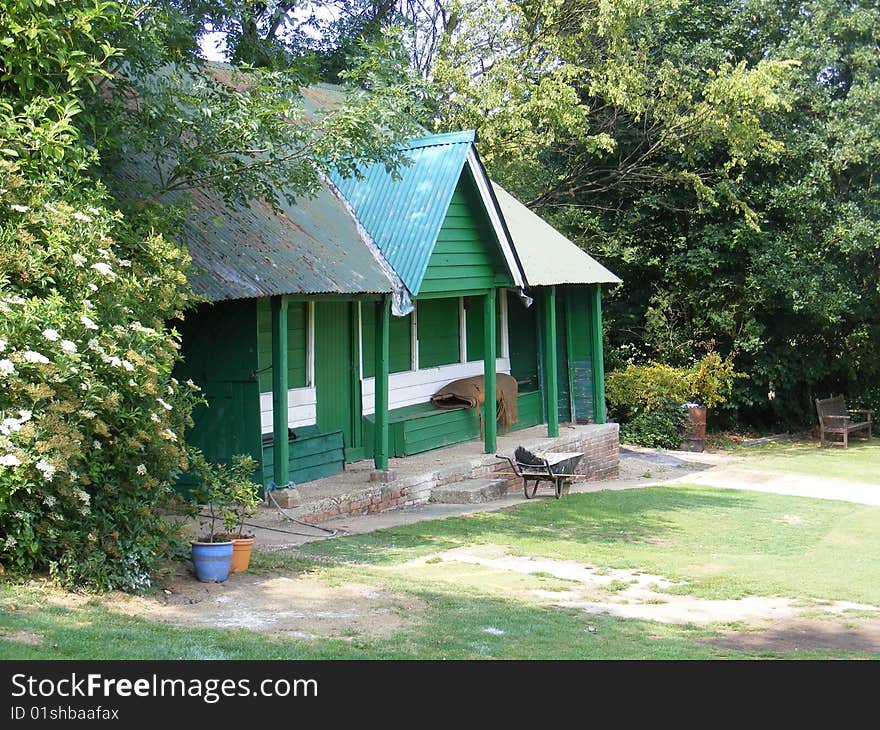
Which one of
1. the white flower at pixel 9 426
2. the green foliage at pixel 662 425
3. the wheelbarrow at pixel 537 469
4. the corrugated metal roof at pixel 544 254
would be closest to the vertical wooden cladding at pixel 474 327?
the corrugated metal roof at pixel 544 254

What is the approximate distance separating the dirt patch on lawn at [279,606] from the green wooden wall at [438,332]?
9860 millimetres

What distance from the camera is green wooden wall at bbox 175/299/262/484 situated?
12688 millimetres

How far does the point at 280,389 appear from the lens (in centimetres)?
1259

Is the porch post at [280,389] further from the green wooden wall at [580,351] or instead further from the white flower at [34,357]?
the green wooden wall at [580,351]

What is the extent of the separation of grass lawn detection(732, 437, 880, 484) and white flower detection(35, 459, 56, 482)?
16958 mm

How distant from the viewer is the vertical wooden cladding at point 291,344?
1380 cm

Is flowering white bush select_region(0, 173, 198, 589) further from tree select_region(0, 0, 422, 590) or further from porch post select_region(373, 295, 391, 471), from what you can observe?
porch post select_region(373, 295, 391, 471)

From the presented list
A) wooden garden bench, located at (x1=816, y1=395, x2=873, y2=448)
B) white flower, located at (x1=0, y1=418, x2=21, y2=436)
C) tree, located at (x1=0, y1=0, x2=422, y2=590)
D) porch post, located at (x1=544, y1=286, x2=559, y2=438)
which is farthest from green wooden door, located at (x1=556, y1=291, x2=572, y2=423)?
white flower, located at (x1=0, y1=418, x2=21, y2=436)

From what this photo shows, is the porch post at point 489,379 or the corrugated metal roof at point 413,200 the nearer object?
the corrugated metal roof at point 413,200

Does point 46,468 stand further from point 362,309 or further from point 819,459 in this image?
point 819,459

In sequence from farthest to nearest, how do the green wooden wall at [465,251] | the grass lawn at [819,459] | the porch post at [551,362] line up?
the grass lawn at [819,459], the porch post at [551,362], the green wooden wall at [465,251]

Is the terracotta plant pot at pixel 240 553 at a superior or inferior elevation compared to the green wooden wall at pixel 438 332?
inferior
